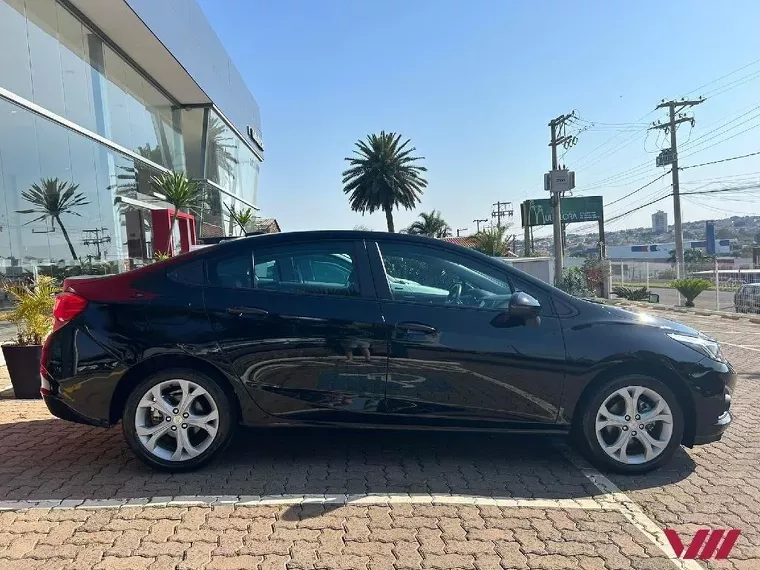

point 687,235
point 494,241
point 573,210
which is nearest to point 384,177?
point 494,241

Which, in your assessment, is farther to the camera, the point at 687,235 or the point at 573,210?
the point at 687,235

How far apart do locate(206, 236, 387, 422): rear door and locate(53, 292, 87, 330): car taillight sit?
0.84 metres

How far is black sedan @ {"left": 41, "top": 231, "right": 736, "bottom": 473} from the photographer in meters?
3.61

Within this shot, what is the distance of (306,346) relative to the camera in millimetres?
3623

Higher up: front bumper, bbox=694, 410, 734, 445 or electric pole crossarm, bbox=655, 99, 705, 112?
electric pole crossarm, bbox=655, 99, 705, 112

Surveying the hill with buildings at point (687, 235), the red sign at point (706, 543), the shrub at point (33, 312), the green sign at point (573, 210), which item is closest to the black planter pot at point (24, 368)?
the shrub at point (33, 312)

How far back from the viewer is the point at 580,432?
3.74 meters

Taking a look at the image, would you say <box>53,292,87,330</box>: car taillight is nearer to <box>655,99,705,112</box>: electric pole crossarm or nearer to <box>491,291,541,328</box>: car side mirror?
<box>491,291,541,328</box>: car side mirror

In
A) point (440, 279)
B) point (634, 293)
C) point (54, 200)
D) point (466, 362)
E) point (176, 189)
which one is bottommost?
point (634, 293)

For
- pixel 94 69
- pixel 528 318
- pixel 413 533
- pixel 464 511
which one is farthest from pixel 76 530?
pixel 94 69

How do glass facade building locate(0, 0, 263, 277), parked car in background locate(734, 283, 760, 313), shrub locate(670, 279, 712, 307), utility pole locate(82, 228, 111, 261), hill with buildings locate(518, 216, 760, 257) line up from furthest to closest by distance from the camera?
hill with buildings locate(518, 216, 760, 257) → shrub locate(670, 279, 712, 307) → parked car in background locate(734, 283, 760, 313) → utility pole locate(82, 228, 111, 261) → glass facade building locate(0, 0, 263, 277)

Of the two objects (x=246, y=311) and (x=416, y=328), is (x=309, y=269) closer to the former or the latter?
(x=246, y=311)

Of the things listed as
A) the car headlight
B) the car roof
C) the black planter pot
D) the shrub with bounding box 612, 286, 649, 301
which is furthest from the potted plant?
the shrub with bounding box 612, 286, 649, 301

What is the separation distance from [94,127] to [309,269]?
12274 millimetres
